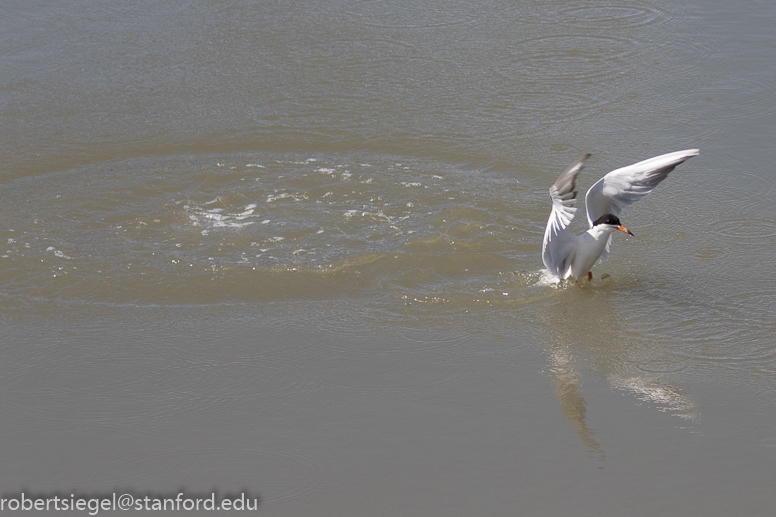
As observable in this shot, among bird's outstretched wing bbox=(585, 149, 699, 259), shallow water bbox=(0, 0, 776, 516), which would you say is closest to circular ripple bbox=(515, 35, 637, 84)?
shallow water bbox=(0, 0, 776, 516)

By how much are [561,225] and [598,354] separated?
78 centimetres

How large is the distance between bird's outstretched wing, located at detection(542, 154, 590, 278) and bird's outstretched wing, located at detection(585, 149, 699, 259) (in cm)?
27

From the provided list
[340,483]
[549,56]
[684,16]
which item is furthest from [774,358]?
[684,16]

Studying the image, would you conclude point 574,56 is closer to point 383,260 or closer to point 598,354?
point 383,260

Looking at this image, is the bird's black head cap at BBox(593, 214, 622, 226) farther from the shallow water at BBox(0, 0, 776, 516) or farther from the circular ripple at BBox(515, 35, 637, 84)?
the circular ripple at BBox(515, 35, 637, 84)

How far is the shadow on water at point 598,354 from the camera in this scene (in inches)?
150

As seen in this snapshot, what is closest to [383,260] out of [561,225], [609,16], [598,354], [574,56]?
[561,225]

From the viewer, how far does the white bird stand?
15.9 feet

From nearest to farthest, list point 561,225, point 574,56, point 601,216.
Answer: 1. point 561,225
2. point 601,216
3. point 574,56

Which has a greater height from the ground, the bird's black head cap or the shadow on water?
the bird's black head cap

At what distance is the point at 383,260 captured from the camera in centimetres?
526

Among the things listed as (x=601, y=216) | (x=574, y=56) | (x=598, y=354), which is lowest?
(x=598, y=354)

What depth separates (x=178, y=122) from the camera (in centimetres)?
720

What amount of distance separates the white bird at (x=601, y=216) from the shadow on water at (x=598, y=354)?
170 mm
